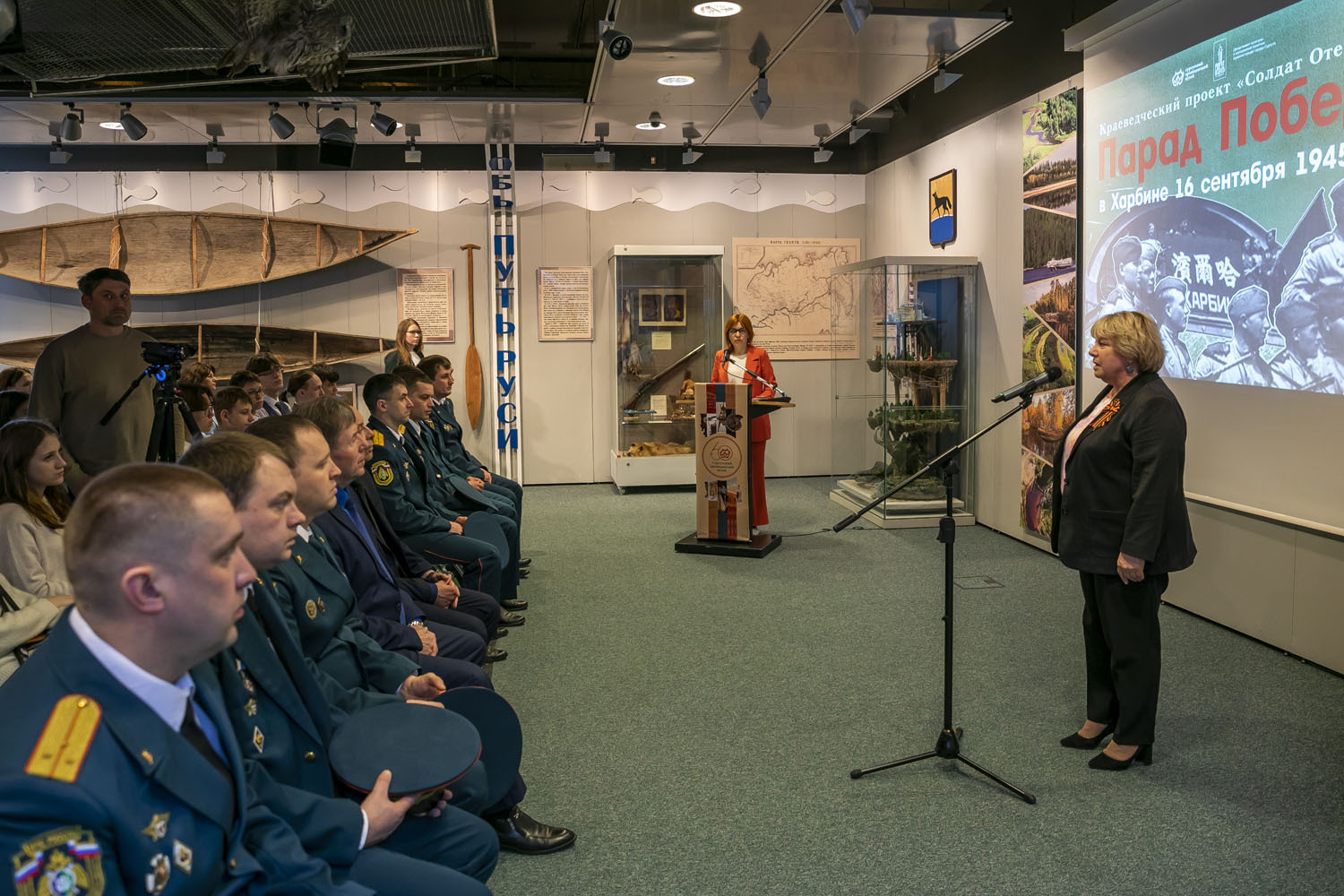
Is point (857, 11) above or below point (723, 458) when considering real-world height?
above

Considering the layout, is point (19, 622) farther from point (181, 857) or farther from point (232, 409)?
point (232, 409)

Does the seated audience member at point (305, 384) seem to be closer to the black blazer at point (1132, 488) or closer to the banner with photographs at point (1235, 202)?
the black blazer at point (1132, 488)

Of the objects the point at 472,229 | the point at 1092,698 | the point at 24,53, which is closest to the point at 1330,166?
the point at 1092,698

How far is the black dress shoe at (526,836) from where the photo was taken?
2.65 meters

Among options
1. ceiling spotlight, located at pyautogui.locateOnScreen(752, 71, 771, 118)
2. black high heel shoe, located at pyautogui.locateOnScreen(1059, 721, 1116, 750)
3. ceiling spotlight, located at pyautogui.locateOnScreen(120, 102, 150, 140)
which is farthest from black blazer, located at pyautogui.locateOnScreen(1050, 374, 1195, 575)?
ceiling spotlight, located at pyautogui.locateOnScreen(120, 102, 150, 140)

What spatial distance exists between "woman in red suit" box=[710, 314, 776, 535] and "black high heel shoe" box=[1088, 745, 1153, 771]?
335 centimetres

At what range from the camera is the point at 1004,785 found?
9.73 feet

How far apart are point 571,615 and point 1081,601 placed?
248 centimetres

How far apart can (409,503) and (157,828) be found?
293 centimetres

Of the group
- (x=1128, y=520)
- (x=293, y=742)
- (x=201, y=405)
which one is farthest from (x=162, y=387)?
(x=1128, y=520)

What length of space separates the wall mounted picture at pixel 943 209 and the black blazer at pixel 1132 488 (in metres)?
4.33

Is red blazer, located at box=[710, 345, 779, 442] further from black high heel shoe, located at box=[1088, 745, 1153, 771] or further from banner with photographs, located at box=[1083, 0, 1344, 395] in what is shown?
black high heel shoe, located at box=[1088, 745, 1153, 771]

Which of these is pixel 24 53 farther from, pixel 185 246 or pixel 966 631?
pixel 966 631

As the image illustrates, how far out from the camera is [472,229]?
28.5 feet
